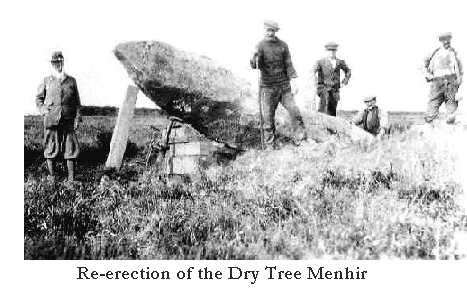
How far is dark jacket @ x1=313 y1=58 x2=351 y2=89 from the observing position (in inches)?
403

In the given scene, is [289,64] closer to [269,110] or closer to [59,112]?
[269,110]

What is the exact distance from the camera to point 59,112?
6.75 meters

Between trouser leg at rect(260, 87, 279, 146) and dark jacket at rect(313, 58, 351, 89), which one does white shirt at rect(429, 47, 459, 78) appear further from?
trouser leg at rect(260, 87, 279, 146)

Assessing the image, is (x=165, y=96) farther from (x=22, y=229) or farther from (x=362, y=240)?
(x=362, y=240)

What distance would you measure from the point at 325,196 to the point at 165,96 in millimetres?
4030

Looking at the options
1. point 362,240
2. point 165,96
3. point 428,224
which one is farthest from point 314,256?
point 165,96

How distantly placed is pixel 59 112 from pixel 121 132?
97 cm

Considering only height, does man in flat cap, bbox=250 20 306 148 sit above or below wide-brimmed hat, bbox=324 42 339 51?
below

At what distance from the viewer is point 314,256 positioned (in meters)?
4.09

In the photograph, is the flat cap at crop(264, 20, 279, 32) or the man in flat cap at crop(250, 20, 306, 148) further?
the man in flat cap at crop(250, 20, 306, 148)

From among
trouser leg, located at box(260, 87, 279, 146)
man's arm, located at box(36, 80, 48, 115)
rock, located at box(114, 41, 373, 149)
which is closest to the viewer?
man's arm, located at box(36, 80, 48, 115)

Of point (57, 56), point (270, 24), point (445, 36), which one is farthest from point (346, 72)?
point (57, 56)

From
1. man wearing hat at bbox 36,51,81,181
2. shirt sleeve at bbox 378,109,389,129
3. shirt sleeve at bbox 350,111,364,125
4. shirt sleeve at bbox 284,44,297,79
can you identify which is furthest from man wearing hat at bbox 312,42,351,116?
man wearing hat at bbox 36,51,81,181

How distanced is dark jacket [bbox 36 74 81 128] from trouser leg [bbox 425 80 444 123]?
603cm
